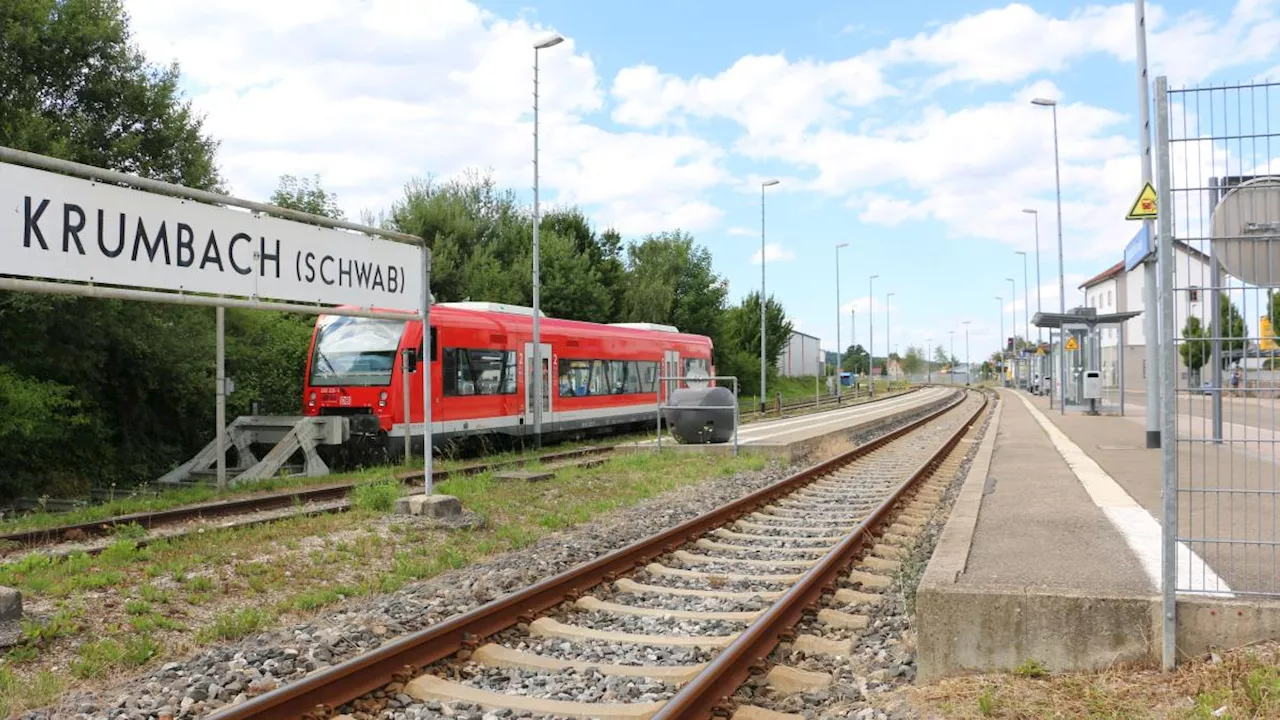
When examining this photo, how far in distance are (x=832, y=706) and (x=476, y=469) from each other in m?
12.1

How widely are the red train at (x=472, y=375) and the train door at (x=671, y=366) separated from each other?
193 centimetres

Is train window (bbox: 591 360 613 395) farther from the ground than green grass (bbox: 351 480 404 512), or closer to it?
farther from the ground

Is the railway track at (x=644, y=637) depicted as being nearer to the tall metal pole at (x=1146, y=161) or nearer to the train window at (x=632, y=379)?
the tall metal pole at (x=1146, y=161)

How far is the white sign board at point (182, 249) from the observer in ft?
21.8

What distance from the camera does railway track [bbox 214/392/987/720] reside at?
481 centimetres

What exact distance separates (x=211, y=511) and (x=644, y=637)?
7.54m

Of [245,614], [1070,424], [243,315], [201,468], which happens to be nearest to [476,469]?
[201,468]

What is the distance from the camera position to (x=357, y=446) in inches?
671

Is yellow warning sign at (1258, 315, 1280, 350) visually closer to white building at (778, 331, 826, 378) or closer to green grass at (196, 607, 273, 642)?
green grass at (196, 607, 273, 642)

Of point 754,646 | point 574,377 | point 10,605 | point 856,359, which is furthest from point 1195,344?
point 856,359

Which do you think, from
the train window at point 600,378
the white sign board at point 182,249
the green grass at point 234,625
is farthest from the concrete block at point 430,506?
the train window at point 600,378

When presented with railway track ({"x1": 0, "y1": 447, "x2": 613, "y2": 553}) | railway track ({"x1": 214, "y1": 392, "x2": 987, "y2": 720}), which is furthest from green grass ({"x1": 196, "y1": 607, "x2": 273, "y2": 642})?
railway track ({"x1": 0, "y1": 447, "x2": 613, "y2": 553})

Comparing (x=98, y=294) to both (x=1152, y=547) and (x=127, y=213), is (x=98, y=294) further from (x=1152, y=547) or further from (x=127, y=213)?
(x=1152, y=547)

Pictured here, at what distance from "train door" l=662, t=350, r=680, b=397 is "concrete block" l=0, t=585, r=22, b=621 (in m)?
22.5
